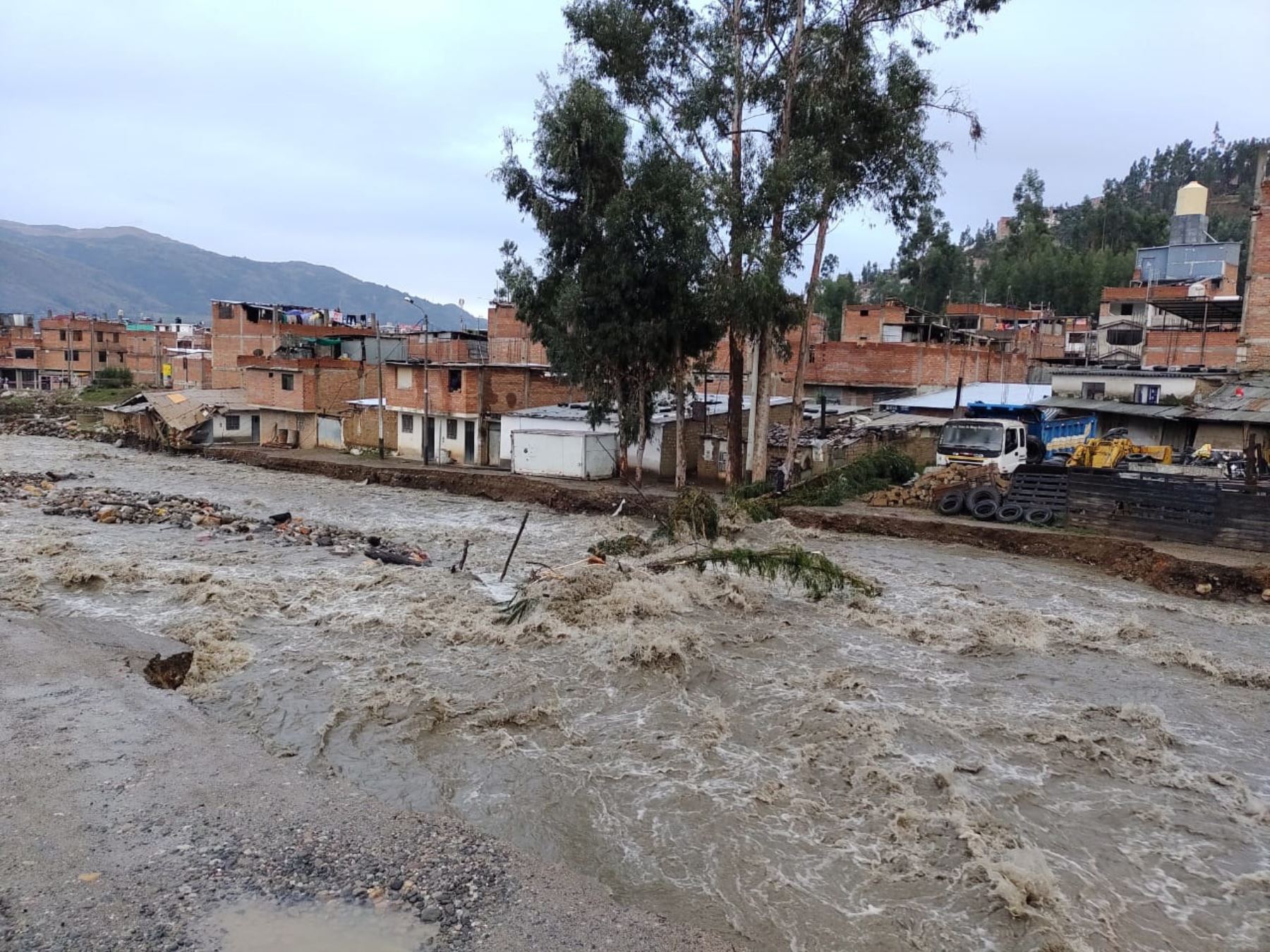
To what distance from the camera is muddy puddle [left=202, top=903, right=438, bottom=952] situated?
5.89 metres

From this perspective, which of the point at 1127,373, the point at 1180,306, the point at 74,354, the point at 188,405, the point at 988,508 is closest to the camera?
the point at 988,508

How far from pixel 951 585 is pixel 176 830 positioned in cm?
1446

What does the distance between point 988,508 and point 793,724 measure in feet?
45.0

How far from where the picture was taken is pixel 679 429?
1121 inches

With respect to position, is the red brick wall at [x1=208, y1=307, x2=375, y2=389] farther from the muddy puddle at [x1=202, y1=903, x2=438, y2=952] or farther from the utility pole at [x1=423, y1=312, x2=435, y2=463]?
the muddy puddle at [x1=202, y1=903, x2=438, y2=952]

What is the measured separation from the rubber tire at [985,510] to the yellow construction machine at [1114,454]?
314cm

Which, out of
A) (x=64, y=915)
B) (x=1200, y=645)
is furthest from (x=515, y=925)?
(x=1200, y=645)

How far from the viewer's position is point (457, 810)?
8.05 meters

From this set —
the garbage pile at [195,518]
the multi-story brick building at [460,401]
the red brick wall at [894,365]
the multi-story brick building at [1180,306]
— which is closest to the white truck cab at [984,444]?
the multi-story brick building at [1180,306]

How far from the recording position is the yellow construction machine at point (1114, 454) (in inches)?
925

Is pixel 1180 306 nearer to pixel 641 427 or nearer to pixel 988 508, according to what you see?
pixel 988 508

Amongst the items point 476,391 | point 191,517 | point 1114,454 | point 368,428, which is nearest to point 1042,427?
point 1114,454

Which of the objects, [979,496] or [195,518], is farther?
[195,518]

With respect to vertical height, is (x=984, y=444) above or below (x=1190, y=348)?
below
